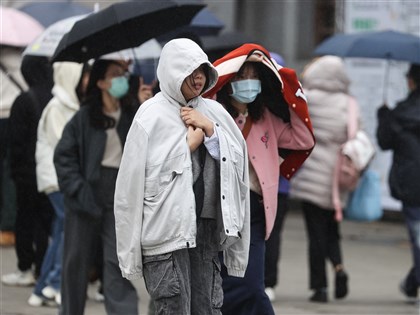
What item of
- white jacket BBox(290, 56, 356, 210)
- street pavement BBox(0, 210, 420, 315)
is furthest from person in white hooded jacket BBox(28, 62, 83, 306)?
white jacket BBox(290, 56, 356, 210)

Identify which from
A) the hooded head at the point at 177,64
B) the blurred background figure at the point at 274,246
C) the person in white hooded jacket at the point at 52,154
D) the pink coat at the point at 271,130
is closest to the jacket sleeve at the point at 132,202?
the hooded head at the point at 177,64

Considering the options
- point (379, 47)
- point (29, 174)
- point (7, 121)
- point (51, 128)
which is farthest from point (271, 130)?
point (7, 121)

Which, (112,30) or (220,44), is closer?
(112,30)

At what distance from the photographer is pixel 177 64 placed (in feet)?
19.4

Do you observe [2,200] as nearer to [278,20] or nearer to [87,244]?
[87,244]

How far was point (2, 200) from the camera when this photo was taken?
38.0 feet

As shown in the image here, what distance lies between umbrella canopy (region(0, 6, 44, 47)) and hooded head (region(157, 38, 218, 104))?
485cm

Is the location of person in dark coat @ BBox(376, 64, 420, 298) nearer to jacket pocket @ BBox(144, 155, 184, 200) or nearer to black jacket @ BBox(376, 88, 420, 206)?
black jacket @ BBox(376, 88, 420, 206)

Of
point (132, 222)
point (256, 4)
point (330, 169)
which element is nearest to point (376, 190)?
point (330, 169)

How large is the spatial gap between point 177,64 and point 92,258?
2333 mm

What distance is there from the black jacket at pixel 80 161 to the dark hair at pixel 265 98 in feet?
3.44

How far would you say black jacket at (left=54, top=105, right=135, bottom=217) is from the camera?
7.68 m

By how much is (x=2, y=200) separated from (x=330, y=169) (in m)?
3.17

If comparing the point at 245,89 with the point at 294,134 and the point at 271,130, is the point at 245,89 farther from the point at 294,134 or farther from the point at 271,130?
the point at 294,134
